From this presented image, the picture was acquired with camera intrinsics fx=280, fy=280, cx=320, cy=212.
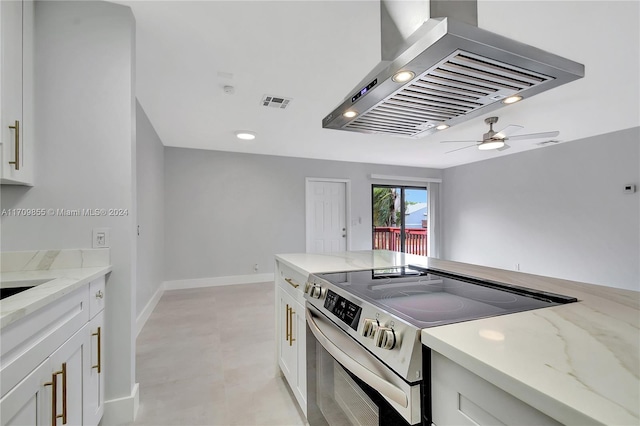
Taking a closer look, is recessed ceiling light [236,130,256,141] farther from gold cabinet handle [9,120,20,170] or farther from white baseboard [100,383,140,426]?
white baseboard [100,383,140,426]

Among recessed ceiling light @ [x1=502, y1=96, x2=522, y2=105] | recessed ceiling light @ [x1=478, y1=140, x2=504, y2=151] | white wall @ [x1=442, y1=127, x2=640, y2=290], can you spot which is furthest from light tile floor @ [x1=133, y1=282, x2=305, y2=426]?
white wall @ [x1=442, y1=127, x2=640, y2=290]

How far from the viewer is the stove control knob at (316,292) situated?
1.24 metres

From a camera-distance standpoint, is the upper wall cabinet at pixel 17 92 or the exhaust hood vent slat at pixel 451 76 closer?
the exhaust hood vent slat at pixel 451 76

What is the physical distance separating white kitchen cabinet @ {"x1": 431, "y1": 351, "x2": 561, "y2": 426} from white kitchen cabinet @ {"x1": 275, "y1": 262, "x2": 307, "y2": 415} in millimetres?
874

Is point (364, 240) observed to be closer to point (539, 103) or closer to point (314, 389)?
point (539, 103)

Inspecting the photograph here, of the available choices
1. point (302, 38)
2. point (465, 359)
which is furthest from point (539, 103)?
point (465, 359)

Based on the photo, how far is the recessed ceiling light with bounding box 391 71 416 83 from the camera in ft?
3.15

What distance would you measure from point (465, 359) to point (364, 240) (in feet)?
18.1

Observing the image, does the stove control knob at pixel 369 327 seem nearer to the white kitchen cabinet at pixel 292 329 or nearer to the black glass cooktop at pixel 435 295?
the black glass cooktop at pixel 435 295

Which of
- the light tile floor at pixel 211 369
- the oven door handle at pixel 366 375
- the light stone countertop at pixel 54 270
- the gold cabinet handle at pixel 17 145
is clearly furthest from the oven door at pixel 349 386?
the gold cabinet handle at pixel 17 145

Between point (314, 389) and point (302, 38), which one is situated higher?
point (302, 38)

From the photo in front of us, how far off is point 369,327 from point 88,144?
1800mm

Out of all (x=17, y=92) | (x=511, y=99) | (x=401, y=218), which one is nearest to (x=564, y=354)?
(x=511, y=99)

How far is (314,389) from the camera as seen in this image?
1.38 meters
